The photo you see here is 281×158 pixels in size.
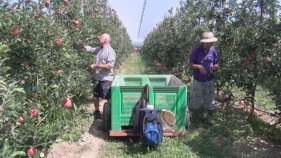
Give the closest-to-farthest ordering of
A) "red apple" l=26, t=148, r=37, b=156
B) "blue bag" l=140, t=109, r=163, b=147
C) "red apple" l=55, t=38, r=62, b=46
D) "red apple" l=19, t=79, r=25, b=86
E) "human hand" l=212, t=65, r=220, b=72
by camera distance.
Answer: "red apple" l=26, t=148, r=37, b=156 < "red apple" l=19, t=79, r=25, b=86 < "red apple" l=55, t=38, r=62, b=46 < "blue bag" l=140, t=109, r=163, b=147 < "human hand" l=212, t=65, r=220, b=72

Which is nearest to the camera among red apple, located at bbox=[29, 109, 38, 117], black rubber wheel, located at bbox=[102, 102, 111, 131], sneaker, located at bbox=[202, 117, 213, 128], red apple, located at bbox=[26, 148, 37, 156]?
red apple, located at bbox=[26, 148, 37, 156]

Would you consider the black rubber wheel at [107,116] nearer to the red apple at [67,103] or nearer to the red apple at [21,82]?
the red apple at [21,82]

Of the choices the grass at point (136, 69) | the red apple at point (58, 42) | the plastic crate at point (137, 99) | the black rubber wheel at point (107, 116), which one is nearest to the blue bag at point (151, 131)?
the plastic crate at point (137, 99)

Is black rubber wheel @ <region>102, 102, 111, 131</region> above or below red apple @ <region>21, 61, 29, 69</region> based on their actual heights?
below

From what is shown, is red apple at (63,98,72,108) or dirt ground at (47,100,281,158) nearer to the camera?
red apple at (63,98,72,108)

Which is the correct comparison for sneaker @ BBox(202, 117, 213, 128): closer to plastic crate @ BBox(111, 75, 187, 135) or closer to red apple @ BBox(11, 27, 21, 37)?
plastic crate @ BBox(111, 75, 187, 135)

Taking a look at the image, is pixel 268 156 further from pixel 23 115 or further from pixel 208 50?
pixel 23 115

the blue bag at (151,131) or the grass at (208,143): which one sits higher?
the blue bag at (151,131)

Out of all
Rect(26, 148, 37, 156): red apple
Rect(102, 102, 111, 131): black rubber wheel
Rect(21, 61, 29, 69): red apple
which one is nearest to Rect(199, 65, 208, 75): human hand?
Rect(102, 102, 111, 131): black rubber wheel

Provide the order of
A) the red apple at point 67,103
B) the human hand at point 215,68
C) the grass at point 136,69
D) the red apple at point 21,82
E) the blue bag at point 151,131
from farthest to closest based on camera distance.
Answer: the grass at point 136,69 → the human hand at point 215,68 → the blue bag at point 151,131 → the red apple at point 21,82 → the red apple at point 67,103

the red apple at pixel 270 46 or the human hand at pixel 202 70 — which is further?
the human hand at pixel 202 70

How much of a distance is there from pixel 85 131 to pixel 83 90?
122 centimetres

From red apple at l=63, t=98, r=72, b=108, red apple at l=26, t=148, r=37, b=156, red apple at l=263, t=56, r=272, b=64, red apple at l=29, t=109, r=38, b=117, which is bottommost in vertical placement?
red apple at l=26, t=148, r=37, b=156

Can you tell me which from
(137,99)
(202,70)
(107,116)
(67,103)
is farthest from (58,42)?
(202,70)
